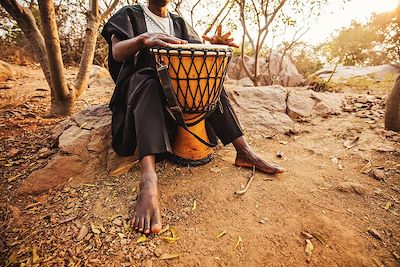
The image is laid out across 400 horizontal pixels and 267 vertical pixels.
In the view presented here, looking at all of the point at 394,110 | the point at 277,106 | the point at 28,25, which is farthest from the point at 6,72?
the point at 394,110

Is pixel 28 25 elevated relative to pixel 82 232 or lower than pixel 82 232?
elevated

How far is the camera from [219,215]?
135 centimetres

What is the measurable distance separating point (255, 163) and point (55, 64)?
247 cm

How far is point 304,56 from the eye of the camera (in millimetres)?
12516

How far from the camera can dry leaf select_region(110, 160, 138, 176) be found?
1.75 meters

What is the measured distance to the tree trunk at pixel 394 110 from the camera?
241 cm

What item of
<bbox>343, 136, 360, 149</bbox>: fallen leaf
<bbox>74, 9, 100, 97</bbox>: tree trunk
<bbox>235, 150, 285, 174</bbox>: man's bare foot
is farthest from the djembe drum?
<bbox>74, 9, 100, 97</bbox>: tree trunk

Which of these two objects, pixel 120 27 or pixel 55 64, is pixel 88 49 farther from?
pixel 120 27

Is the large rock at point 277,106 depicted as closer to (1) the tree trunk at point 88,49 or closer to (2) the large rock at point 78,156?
(2) the large rock at point 78,156

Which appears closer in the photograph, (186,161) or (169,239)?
(169,239)

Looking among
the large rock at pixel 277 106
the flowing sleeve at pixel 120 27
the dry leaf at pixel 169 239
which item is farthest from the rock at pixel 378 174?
the flowing sleeve at pixel 120 27

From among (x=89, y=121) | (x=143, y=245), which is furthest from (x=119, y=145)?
(x=143, y=245)

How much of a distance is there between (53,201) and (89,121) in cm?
82

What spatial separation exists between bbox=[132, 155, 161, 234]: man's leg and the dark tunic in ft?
0.34
